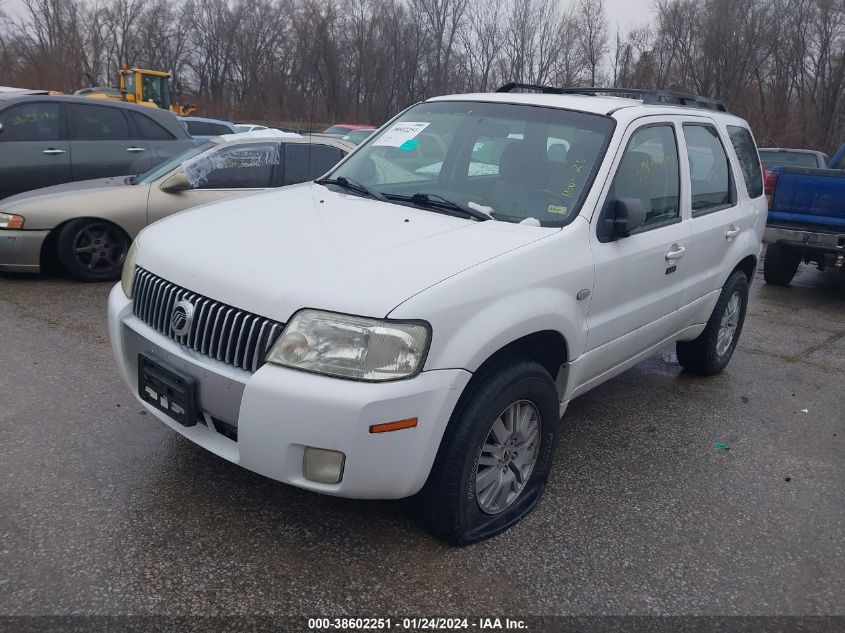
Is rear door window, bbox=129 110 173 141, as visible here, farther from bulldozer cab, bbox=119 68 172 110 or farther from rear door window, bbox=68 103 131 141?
bulldozer cab, bbox=119 68 172 110

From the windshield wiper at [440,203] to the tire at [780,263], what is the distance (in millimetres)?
6523

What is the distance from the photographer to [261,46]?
186ft

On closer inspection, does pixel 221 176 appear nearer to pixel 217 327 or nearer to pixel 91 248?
pixel 91 248

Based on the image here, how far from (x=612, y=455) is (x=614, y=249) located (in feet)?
3.88

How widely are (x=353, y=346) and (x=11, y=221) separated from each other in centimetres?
523

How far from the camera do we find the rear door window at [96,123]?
8297mm

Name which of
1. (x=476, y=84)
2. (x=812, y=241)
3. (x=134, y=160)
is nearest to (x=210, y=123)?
(x=134, y=160)

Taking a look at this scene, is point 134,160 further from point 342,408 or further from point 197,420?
point 342,408

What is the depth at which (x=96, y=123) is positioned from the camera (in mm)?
8445

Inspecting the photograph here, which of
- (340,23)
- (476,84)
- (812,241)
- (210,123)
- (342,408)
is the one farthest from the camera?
(340,23)

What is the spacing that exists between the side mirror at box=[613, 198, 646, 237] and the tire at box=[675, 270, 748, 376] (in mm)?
1876

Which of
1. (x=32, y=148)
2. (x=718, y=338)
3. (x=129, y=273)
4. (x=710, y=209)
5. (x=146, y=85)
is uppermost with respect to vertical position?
(x=146, y=85)

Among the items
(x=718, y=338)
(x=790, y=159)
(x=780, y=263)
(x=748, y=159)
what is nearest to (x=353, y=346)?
(x=718, y=338)

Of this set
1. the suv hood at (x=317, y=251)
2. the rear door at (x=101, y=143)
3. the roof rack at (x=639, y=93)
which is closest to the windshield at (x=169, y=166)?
the rear door at (x=101, y=143)
